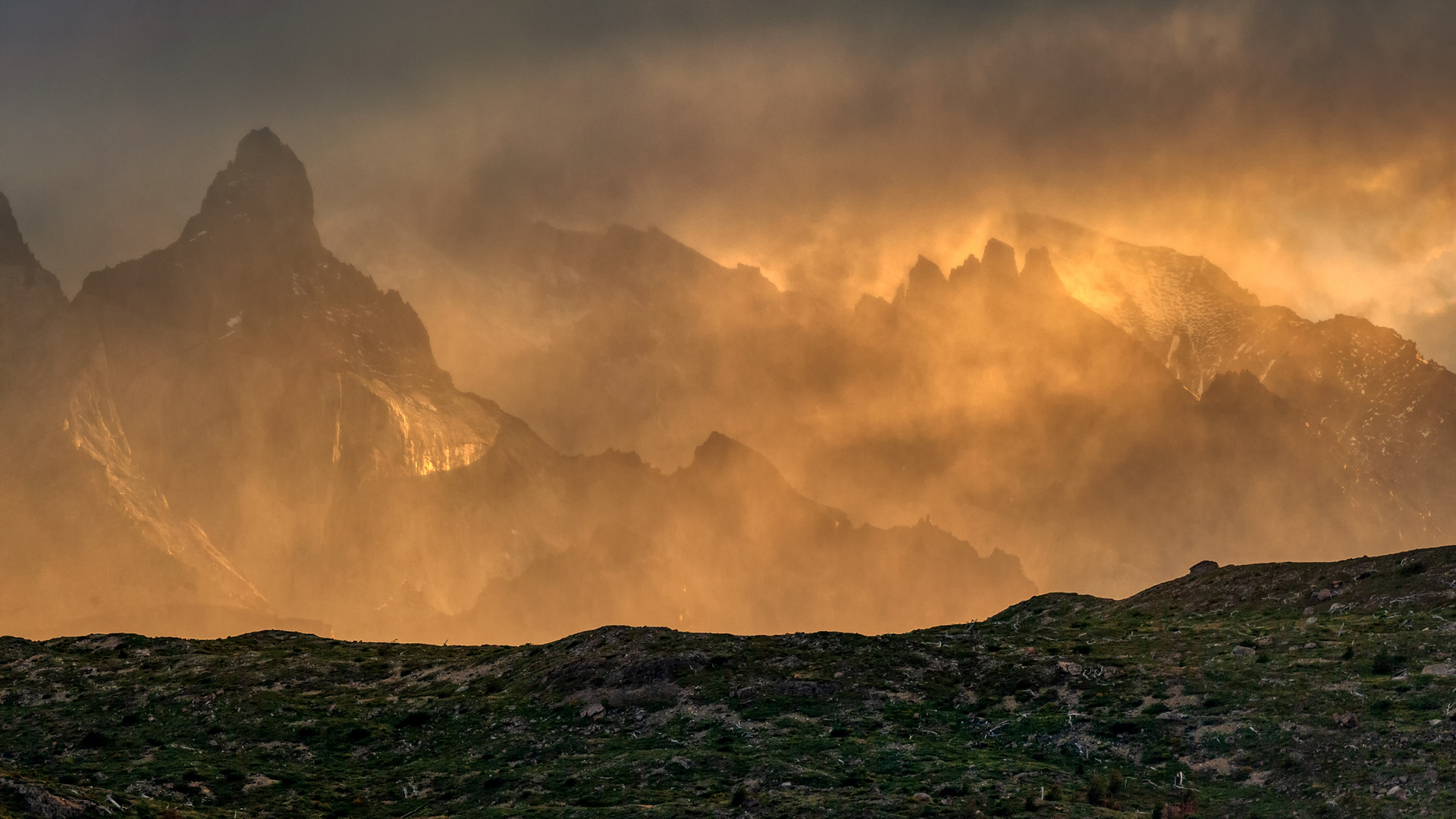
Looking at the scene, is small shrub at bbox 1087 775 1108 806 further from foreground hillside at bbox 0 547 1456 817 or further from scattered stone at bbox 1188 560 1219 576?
scattered stone at bbox 1188 560 1219 576

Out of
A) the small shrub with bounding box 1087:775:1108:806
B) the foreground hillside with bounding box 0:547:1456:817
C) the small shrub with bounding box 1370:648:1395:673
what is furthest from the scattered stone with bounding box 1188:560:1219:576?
the small shrub with bounding box 1087:775:1108:806

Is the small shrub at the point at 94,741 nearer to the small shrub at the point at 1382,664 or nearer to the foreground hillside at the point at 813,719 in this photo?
the foreground hillside at the point at 813,719

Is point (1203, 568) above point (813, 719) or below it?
above

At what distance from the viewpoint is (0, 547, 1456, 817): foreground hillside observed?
5731 centimetres

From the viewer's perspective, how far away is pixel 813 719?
7425 cm

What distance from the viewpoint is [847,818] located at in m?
54.0

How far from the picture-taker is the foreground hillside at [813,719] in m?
57.3

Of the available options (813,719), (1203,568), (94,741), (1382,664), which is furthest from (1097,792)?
(94,741)

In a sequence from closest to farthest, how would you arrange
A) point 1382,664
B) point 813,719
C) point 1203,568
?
1. point 1382,664
2. point 813,719
3. point 1203,568

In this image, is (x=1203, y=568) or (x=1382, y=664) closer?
(x=1382, y=664)

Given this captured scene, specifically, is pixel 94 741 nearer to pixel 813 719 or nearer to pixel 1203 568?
pixel 813 719

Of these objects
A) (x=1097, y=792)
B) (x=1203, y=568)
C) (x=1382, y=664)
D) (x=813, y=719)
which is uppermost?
(x=1203, y=568)

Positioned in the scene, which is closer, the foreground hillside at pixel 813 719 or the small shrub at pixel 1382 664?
the foreground hillside at pixel 813 719

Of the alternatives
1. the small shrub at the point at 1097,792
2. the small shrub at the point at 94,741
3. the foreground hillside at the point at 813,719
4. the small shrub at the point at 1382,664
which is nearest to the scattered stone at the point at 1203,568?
the foreground hillside at the point at 813,719
